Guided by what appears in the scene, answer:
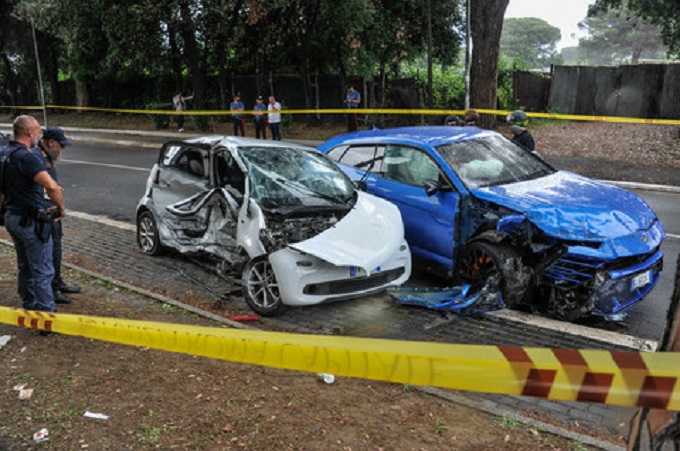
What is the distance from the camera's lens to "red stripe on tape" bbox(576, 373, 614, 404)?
5.73 ft

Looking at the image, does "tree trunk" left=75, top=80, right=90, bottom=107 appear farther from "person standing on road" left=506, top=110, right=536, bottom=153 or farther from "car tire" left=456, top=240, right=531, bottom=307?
"car tire" left=456, top=240, right=531, bottom=307

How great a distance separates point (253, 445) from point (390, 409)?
0.99 m

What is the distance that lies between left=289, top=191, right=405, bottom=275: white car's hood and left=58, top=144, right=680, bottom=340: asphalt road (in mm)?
2254

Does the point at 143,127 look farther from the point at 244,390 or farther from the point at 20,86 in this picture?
the point at 244,390

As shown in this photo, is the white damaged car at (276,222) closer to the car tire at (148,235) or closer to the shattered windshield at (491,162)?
the car tire at (148,235)

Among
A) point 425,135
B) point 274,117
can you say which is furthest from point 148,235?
point 274,117

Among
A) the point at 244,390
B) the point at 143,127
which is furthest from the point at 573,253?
the point at 143,127

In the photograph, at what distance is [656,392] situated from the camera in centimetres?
166

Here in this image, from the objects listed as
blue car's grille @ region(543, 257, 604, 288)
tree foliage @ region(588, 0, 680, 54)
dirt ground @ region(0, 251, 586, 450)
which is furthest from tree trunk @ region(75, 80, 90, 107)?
blue car's grille @ region(543, 257, 604, 288)

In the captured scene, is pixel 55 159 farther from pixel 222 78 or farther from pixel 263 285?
pixel 222 78

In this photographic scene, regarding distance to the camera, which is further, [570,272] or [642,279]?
[642,279]

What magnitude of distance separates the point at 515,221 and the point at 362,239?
1523 millimetres

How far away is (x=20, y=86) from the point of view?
36.7 meters

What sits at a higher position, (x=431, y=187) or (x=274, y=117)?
(x=274, y=117)
